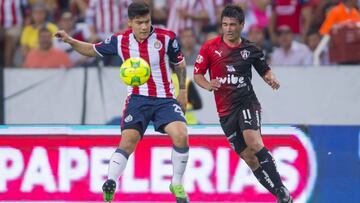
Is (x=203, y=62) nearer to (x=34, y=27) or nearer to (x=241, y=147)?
(x=241, y=147)

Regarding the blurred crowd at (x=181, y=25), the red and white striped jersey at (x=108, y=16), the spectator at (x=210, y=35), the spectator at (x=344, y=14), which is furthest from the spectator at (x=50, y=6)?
the spectator at (x=344, y=14)

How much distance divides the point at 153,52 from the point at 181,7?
6422mm

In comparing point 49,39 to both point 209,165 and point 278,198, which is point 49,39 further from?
point 278,198

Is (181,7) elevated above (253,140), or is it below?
above

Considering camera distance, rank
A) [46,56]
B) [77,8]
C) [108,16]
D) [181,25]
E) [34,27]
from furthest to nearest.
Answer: [77,8], [34,27], [108,16], [181,25], [46,56]

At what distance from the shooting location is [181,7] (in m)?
19.1

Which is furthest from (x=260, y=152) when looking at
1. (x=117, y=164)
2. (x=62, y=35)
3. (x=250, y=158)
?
(x=62, y=35)

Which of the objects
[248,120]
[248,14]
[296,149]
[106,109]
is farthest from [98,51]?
[248,14]

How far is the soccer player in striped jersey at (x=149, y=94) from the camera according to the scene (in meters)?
12.6

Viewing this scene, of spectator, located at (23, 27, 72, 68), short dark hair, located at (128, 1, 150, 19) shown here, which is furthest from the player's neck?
spectator, located at (23, 27, 72, 68)

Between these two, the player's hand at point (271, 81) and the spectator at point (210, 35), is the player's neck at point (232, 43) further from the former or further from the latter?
the spectator at point (210, 35)

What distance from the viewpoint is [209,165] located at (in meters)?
14.2

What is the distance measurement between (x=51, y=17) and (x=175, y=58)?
7.38 metres

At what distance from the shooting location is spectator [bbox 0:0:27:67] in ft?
64.1
